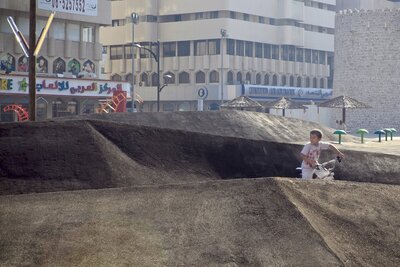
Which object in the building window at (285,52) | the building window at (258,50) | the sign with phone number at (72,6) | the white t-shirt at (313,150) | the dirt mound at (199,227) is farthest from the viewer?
the building window at (285,52)

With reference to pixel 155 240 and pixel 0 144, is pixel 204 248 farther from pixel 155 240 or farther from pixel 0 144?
pixel 0 144

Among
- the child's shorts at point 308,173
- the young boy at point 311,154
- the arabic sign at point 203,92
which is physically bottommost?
the child's shorts at point 308,173

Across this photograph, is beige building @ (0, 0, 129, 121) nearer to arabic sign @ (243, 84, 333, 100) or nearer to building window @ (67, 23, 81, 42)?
building window @ (67, 23, 81, 42)

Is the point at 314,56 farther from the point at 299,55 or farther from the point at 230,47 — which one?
the point at 230,47

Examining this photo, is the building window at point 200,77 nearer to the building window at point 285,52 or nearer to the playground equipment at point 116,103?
the building window at point 285,52

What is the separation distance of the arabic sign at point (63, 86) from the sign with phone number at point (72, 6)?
682cm

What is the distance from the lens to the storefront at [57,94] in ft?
174

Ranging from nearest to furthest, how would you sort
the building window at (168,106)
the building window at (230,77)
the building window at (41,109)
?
the building window at (41,109) → the building window at (230,77) → the building window at (168,106)

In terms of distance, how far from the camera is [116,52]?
90.9 metres

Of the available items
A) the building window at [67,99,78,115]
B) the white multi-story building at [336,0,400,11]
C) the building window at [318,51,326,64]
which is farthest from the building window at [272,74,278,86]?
the building window at [67,99,78,115]

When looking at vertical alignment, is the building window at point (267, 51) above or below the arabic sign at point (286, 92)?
above

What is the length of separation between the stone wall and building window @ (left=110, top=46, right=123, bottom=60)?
2985 centimetres

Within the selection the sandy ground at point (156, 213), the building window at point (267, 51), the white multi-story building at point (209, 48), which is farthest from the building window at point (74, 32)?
the sandy ground at point (156, 213)

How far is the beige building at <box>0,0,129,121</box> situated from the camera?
54.8 m
